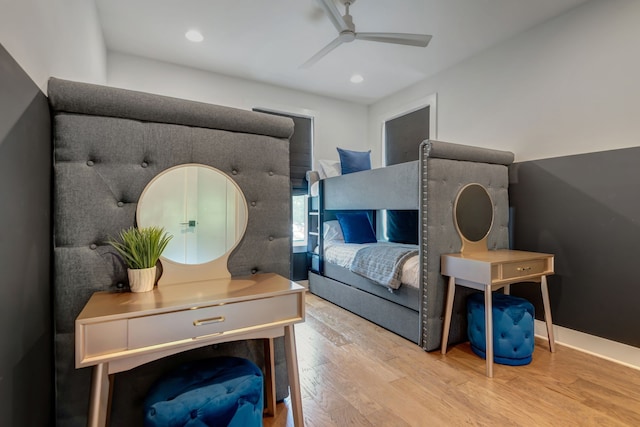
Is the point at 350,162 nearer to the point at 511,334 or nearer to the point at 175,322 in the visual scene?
the point at 511,334

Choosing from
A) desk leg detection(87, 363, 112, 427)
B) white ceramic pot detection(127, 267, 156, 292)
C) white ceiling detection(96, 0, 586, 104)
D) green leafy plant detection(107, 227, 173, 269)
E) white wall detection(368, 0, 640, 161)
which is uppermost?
white ceiling detection(96, 0, 586, 104)

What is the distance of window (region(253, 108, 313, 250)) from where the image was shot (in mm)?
4203

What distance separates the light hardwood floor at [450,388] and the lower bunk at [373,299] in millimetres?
160

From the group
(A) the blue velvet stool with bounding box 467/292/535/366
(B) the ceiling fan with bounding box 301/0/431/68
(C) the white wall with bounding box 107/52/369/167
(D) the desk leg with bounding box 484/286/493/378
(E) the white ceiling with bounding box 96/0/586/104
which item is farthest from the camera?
(C) the white wall with bounding box 107/52/369/167

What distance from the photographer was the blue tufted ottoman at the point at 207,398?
103 cm

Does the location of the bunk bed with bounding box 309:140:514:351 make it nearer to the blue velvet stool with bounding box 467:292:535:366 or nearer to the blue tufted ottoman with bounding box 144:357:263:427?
the blue velvet stool with bounding box 467:292:535:366

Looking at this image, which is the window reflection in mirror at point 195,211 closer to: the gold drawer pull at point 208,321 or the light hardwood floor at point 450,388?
the gold drawer pull at point 208,321

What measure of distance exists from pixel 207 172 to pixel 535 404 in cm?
210

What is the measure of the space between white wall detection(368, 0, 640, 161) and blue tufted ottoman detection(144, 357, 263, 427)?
2.85m

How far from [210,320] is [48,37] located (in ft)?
4.39

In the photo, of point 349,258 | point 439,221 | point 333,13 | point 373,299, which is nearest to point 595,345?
point 439,221

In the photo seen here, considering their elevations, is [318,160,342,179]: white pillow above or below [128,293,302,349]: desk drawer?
above

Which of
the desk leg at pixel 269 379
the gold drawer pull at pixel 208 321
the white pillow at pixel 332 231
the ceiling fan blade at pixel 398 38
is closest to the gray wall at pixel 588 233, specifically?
the ceiling fan blade at pixel 398 38

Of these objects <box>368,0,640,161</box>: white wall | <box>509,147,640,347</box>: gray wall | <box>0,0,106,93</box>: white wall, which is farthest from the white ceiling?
<box>509,147,640,347</box>: gray wall
